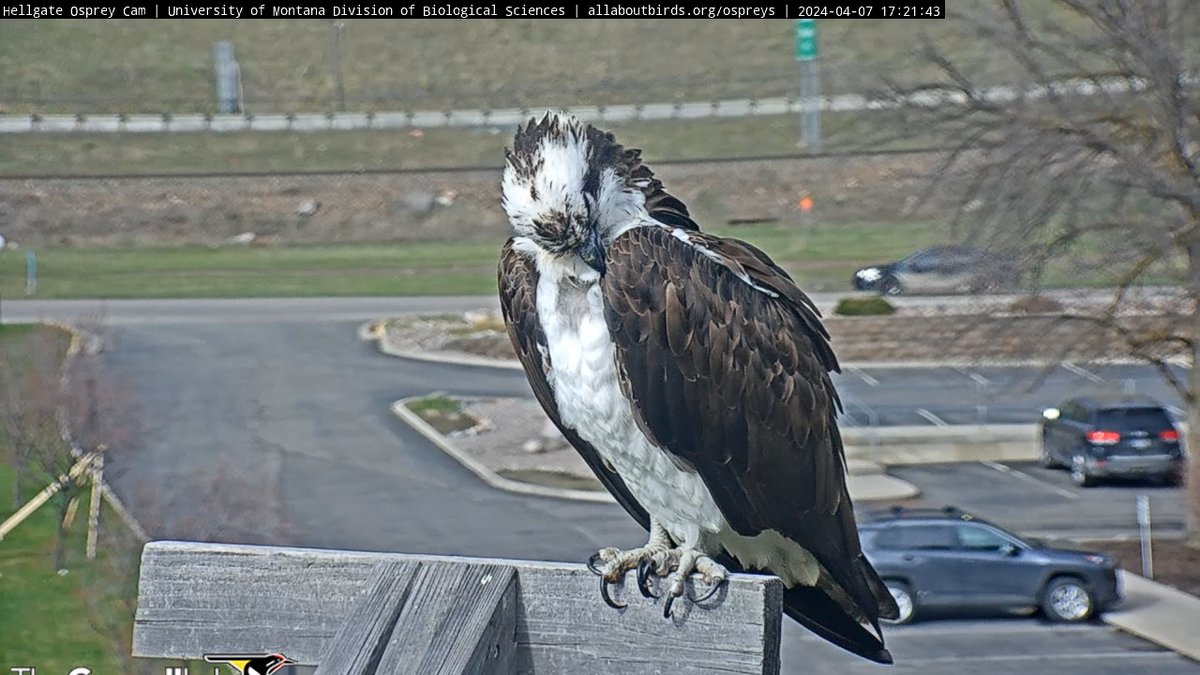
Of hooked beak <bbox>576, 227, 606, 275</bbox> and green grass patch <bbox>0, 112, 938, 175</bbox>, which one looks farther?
green grass patch <bbox>0, 112, 938, 175</bbox>

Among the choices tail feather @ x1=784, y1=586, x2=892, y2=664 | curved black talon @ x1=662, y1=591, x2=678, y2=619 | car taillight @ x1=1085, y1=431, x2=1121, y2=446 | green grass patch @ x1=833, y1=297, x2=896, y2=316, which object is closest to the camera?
curved black talon @ x1=662, y1=591, x2=678, y2=619

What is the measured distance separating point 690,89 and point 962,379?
40.2 meters

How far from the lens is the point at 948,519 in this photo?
736 inches

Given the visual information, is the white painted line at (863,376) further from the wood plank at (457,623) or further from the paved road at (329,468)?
the wood plank at (457,623)

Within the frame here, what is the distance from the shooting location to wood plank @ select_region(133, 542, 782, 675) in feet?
9.73

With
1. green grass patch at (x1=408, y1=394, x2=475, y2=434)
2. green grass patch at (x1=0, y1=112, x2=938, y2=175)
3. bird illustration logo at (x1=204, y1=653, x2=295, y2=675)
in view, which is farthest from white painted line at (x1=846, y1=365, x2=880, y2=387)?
bird illustration logo at (x1=204, y1=653, x2=295, y2=675)

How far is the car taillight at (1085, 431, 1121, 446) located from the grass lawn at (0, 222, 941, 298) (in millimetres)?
15771

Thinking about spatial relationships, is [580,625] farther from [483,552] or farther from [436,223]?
[436,223]

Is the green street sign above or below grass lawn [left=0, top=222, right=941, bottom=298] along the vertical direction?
above

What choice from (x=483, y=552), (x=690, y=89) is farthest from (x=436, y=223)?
(x=483, y=552)

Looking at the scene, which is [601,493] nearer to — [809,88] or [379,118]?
[809,88]

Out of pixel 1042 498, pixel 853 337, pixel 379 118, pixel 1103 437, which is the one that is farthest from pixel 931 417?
pixel 379 118

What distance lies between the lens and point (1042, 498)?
79.8 feet

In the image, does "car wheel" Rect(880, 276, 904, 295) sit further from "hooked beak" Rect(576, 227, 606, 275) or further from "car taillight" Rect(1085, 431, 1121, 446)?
"hooked beak" Rect(576, 227, 606, 275)
